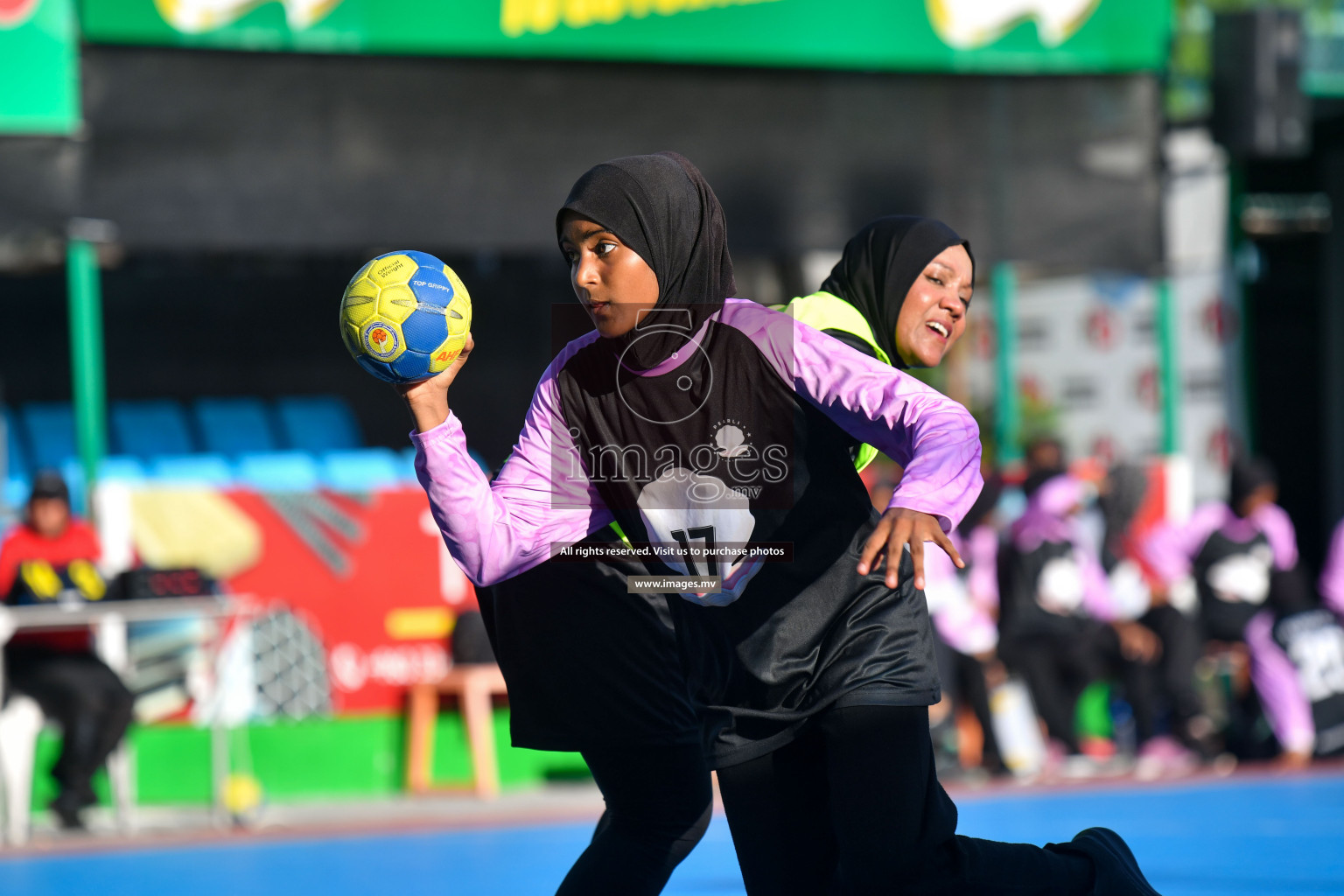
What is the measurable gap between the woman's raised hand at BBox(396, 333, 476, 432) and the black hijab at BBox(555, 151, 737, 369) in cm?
37

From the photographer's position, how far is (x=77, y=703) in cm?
802

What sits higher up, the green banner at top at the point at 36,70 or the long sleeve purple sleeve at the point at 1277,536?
the green banner at top at the point at 36,70

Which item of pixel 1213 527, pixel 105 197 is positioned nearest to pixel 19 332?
pixel 105 197

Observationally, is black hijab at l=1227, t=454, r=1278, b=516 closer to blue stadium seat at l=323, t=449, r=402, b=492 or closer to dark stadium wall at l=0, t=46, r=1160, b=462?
dark stadium wall at l=0, t=46, r=1160, b=462

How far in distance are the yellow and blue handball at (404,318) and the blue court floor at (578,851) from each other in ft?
11.5

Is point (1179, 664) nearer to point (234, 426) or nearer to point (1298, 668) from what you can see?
point (1298, 668)

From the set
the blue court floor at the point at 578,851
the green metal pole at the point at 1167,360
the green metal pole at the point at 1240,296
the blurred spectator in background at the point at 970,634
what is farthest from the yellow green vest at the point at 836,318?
the green metal pole at the point at 1240,296

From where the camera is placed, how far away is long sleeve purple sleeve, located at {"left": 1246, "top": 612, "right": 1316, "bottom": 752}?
9695mm

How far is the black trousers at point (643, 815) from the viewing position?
11.3 ft

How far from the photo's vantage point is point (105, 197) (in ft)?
31.1

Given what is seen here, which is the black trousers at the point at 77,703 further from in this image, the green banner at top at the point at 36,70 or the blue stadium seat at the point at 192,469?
the green banner at top at the point at 36,70

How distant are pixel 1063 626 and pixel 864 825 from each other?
22.6ft

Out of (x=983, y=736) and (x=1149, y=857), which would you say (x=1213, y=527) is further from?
(x=1149, y=857)

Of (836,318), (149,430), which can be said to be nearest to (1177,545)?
(836,318)
